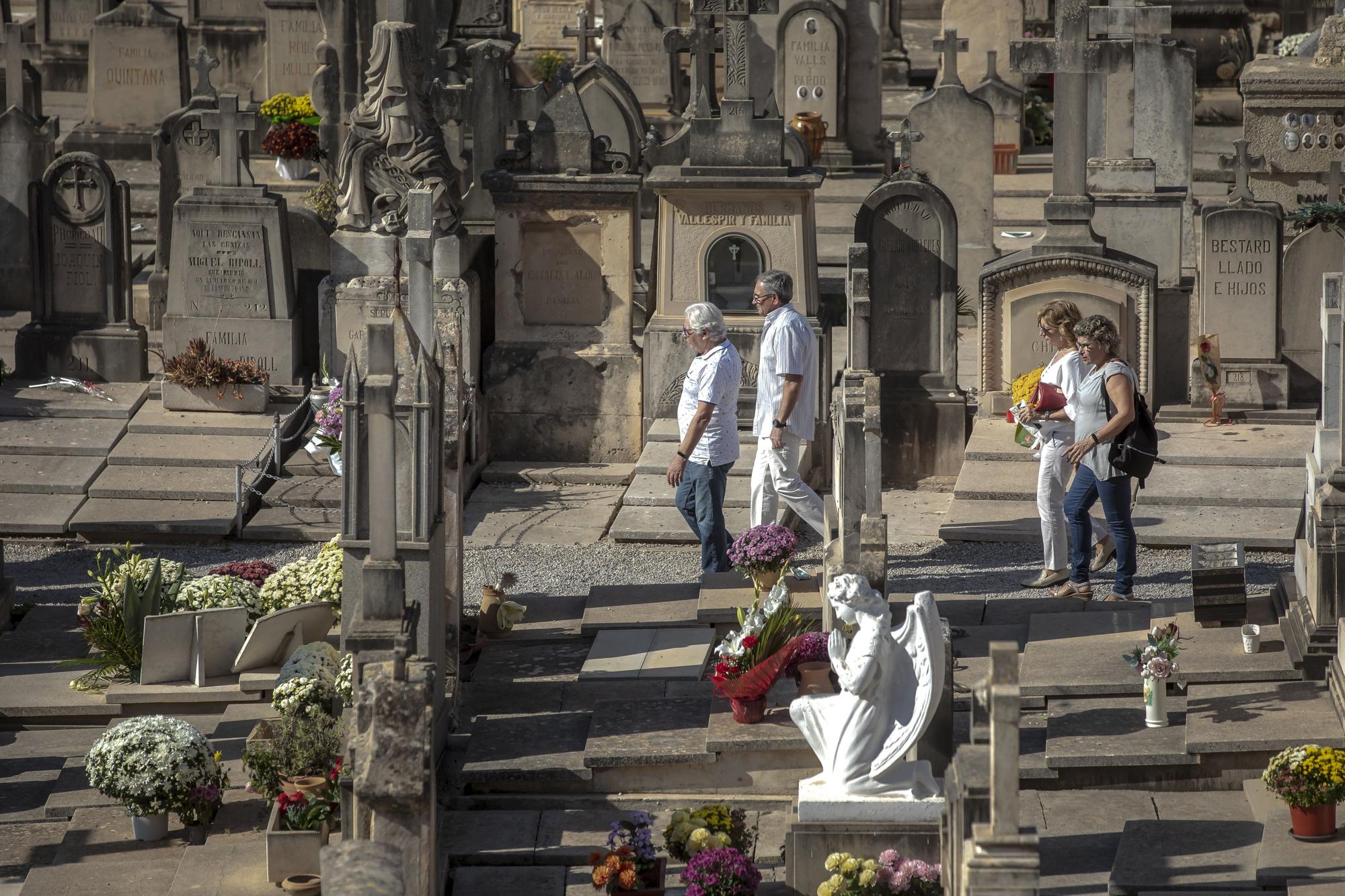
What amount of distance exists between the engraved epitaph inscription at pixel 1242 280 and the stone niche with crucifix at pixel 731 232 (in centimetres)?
308

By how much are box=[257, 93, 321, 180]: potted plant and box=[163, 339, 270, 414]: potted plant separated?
24.0 feet

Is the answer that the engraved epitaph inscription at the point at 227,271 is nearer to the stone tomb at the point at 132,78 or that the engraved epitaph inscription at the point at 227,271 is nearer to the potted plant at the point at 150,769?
the potted plant at the point at 150,769

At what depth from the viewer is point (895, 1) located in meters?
28.3

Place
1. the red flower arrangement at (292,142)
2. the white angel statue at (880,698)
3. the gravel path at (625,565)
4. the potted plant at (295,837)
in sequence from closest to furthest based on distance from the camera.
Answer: the white angel statue at (880,698)
the potted plant at (295,837)
the gravel path at (625,565)
the red flower arrangement at (292,142)

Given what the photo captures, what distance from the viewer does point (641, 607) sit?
35.7ft

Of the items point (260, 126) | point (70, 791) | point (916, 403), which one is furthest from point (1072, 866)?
point (260, 126)

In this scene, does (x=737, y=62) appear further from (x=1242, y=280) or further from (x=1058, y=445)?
(x=1058, y=445)

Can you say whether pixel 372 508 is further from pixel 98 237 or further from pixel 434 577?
pixel 98 237

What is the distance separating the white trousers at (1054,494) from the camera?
1120cm

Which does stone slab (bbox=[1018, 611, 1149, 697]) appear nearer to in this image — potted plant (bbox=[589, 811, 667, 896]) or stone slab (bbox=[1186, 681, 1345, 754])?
stone slab (bbox=[1186, 681, 1345, 754])

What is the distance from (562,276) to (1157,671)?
23.7ft

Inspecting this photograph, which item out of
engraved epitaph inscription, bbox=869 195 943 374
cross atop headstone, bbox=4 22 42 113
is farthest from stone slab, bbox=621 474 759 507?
cross atop headstone, bbox=4 22 42 113

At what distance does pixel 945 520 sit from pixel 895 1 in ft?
54.8

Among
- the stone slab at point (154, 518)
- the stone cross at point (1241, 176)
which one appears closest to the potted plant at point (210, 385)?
the stone slab at point (154, 518)
